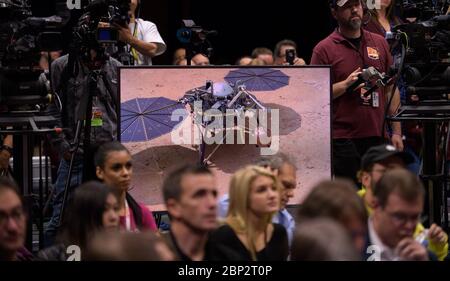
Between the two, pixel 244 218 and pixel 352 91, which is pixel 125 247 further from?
pixel 352 91

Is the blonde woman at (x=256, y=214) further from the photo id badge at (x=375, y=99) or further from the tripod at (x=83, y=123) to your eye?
the photo id badge at (x=375, y=99)

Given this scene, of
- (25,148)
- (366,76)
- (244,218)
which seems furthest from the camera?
(366,76)

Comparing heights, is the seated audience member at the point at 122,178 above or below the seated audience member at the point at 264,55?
below

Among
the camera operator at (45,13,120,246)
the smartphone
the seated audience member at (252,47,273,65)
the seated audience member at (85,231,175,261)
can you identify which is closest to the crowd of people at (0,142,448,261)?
the seated audience member at (85,231,175,261)

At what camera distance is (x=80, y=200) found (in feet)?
18.9

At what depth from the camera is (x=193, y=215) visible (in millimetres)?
5426

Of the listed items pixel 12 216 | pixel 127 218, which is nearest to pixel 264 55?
pixel 127 218

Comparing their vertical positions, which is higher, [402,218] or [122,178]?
[122,178]

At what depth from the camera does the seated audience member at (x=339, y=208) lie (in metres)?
5.29

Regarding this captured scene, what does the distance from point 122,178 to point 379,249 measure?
5.77 feet

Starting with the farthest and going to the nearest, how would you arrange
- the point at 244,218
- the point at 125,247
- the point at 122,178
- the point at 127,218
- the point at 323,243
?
the point at 122,178 → the point at 127,218 → the point at 244,218 → the point at 323,243 → the point at 125,247

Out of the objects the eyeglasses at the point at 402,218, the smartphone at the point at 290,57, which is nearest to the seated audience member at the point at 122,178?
the eyeglasses at the point at 402,218
